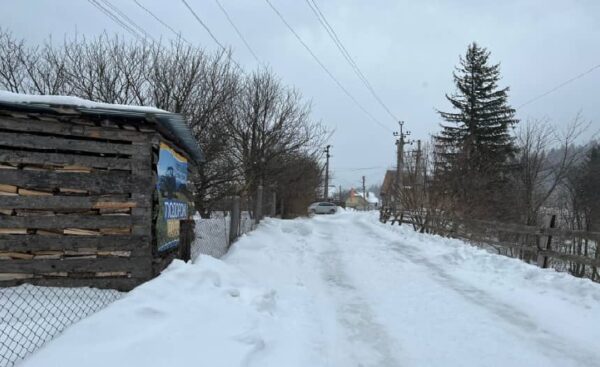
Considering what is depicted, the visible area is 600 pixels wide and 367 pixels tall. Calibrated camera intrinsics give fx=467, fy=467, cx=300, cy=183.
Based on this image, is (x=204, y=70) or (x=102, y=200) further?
(x=204, y=70)

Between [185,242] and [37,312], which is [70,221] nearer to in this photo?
[37,312]

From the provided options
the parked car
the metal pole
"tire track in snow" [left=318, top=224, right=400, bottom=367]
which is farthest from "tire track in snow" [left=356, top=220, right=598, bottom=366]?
the parked car

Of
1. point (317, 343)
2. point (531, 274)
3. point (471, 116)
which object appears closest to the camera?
Answer: point (317, 343)

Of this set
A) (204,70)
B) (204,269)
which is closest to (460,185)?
(204,70)

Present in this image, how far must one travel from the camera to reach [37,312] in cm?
646

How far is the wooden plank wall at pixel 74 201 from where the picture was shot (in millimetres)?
7371

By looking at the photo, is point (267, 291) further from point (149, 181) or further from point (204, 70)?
point (204, 70)

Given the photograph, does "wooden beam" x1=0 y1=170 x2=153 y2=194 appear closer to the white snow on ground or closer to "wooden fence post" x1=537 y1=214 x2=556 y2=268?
the white snow on ground

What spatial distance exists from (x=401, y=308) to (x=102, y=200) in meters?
5.05

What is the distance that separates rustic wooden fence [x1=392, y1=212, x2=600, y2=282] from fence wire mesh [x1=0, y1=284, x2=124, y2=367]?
8.76m

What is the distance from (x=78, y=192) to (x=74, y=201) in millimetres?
159

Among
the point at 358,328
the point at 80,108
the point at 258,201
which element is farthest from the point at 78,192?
the point at 258,201

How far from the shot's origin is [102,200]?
25.1ft

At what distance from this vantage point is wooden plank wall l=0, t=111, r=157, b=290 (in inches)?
290
